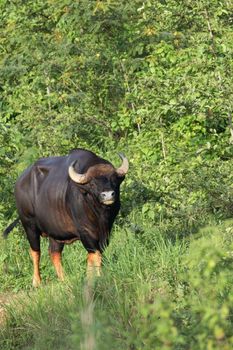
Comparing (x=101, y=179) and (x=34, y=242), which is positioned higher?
(x=101, y=179)

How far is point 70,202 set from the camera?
32.0 feet

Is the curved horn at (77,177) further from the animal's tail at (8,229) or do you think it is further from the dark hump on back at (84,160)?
the animal's tail at (8,229)

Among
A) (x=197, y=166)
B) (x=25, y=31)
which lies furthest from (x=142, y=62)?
(x=197, y=166)

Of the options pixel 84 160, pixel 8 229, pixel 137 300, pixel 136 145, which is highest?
pixel 137 300

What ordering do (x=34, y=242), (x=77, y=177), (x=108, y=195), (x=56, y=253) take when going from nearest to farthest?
1. (x=108, y=195)
2. (x=77, y=177)
3. (x=56, y=253)
4. (x=34, y=242)

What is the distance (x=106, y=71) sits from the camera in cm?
1625

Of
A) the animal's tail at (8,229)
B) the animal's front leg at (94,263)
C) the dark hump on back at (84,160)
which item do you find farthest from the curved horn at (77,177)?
the animal's tail at (8,229)

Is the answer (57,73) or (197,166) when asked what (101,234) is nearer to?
(197,166)

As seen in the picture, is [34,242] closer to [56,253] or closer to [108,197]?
[56,253]

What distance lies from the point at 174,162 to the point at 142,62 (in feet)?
15.5

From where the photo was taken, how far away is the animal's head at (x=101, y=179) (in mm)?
9102

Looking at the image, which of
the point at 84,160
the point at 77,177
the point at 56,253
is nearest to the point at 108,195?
the point at 77,177

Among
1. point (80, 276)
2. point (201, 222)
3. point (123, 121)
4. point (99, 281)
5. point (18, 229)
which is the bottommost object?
point (123, 121)

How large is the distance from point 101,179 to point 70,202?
656 millimetres
